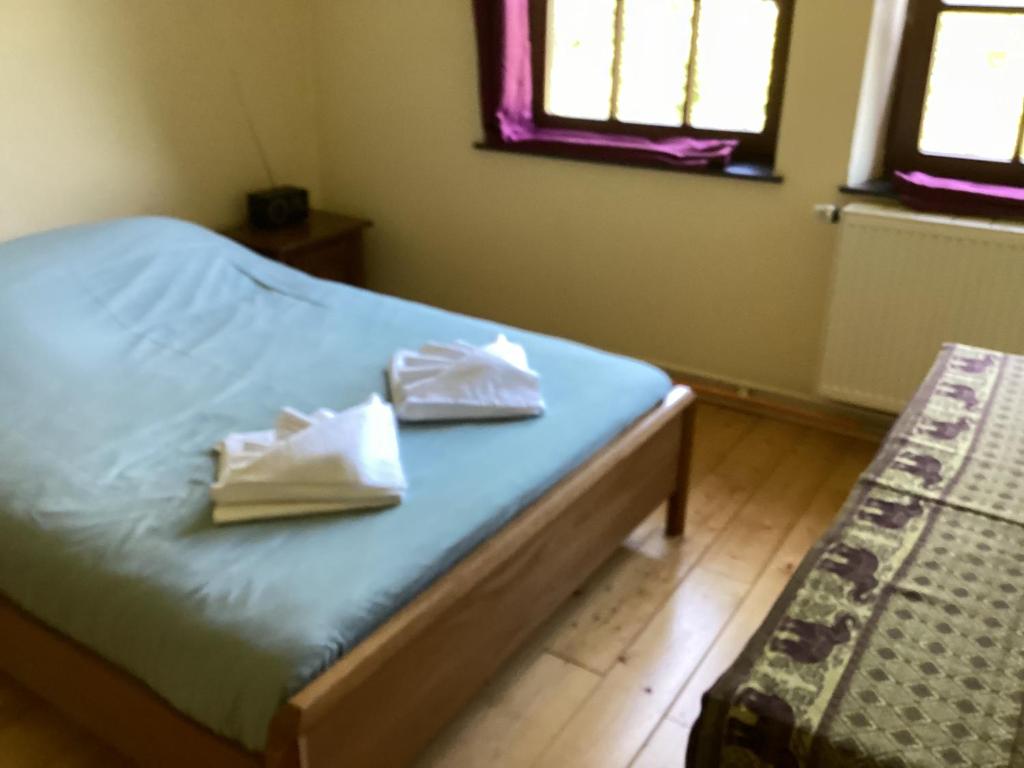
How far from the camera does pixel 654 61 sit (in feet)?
10.4

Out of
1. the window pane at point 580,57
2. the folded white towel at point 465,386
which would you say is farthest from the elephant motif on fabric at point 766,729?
the window pane at point 580,57

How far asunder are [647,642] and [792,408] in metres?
1.30

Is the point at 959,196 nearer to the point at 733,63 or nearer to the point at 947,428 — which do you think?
the point at 733,63

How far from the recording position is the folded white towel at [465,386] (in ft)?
6.74

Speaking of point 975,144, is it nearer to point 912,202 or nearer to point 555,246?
point 912,202

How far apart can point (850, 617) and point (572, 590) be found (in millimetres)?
1001

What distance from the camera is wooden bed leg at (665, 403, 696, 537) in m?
2.40

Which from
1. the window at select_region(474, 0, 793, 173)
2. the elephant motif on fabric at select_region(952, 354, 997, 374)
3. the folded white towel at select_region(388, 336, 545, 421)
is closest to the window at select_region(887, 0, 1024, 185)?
the window at select_region(474, 0, 793, 173)

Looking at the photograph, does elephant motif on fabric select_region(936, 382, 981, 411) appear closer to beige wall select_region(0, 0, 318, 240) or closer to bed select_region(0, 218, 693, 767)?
bed select_region(0, 218, 693, 767)

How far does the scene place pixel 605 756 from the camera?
1.83m

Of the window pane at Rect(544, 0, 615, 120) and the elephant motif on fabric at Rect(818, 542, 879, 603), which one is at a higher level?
the window pane at Rect(544, 0, 615, 120)

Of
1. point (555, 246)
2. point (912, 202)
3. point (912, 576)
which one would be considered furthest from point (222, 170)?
point (912, 576)

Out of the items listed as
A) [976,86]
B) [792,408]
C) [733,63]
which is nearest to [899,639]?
[792,408]

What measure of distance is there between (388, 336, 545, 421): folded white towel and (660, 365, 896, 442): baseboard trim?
123 cm
